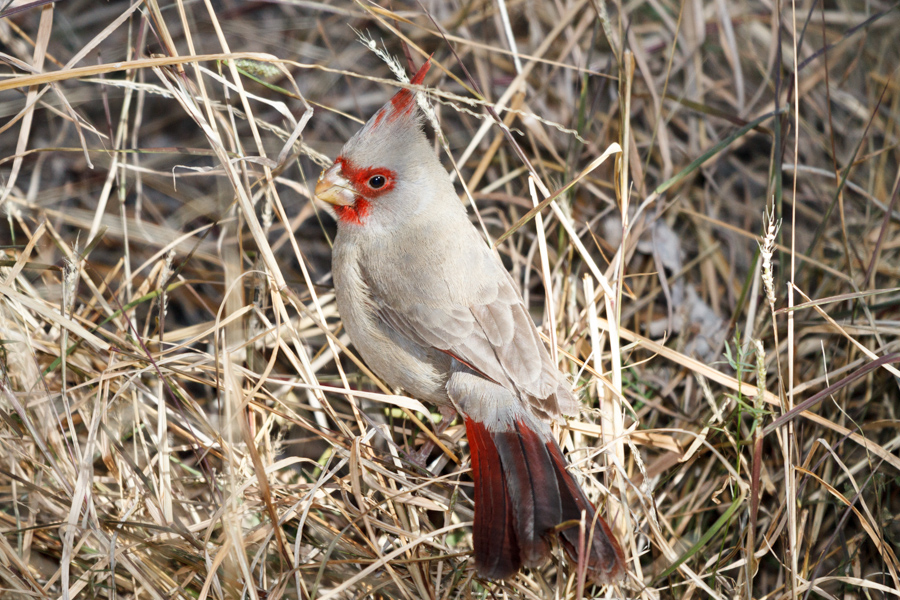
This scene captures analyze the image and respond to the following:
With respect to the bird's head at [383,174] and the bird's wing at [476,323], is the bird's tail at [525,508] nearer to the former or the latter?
the bird's wing at [476,323]

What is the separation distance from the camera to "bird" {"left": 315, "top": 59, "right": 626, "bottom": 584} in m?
2.15

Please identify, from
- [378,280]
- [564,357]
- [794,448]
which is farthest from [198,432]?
[794,448]

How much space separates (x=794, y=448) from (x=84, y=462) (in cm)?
233

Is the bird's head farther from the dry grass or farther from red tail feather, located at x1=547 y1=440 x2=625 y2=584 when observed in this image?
red tail feather, located at x1=547 y1=440 x2=625 y2=584

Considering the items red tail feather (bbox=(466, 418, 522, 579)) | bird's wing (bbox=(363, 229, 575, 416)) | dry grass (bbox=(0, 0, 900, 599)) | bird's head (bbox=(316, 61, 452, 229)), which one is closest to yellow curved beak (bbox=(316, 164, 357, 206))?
bird's head (bbox=(316, 61, 452, 229))

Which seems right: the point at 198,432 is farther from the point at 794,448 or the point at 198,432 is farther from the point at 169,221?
the point at 794,448

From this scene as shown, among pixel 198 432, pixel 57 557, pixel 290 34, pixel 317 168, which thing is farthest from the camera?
pixel 290 34

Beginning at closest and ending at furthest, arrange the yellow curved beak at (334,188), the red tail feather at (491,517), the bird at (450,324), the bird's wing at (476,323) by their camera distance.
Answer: the red tail feather at (491,517)
the bird at (450,324)
the bird's wing at (476,323)
the yellow curved beak at (334,188)

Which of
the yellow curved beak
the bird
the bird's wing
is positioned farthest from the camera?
the yellow curved beak

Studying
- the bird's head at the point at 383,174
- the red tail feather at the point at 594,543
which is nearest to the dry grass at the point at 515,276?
the red tail feather at the point at 594,543

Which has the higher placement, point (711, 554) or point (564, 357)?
point (564, 357)

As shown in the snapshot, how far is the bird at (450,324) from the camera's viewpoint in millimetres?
2154

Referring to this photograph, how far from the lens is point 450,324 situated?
98.0 inches

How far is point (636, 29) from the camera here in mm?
3793
